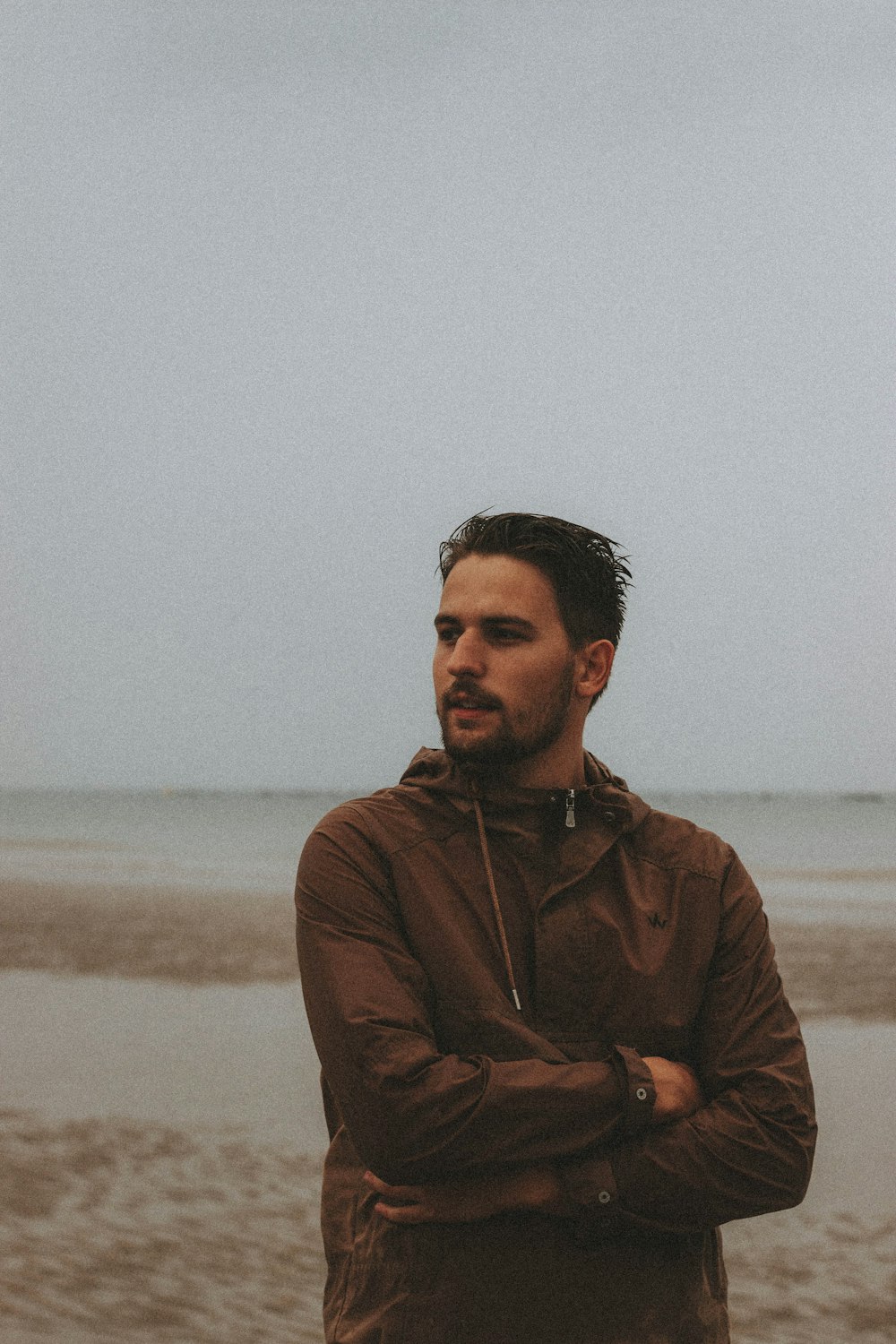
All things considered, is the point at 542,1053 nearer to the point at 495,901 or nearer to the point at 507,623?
the point at 495,901

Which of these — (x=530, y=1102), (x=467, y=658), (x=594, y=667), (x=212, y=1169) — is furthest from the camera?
(x=212, y=1169)

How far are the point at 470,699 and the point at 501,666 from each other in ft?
0.31

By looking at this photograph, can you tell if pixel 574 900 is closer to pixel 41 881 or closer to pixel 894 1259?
pixel 894 1259

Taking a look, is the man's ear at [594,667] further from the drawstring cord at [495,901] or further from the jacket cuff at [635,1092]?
the jacket cuff at [635,1092]

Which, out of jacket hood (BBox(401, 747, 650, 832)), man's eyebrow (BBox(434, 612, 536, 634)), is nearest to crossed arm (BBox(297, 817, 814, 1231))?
jacket hood (BBox(401, 747, 650, 832))

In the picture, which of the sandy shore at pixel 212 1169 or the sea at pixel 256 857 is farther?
the sea at pixel 256 857

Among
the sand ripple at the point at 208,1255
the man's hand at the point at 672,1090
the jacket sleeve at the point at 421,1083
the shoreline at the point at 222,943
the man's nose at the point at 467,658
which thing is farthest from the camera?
the shoreline at the point at 222,943

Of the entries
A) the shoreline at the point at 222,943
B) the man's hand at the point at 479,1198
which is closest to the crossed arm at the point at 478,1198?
the man's hand at the point at 479,1198

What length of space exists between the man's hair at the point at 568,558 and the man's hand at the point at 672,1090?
2.92 ft

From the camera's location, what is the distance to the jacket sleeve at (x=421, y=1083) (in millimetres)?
2205

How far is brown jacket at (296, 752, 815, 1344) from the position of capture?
2.22m

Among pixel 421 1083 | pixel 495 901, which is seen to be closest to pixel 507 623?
pixel 495 901

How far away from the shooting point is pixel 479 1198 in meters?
2.25

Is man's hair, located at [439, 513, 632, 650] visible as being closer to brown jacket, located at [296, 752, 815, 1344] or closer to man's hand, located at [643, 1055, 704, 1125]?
brown jacket, located at [296, 752, 815, 1344]
